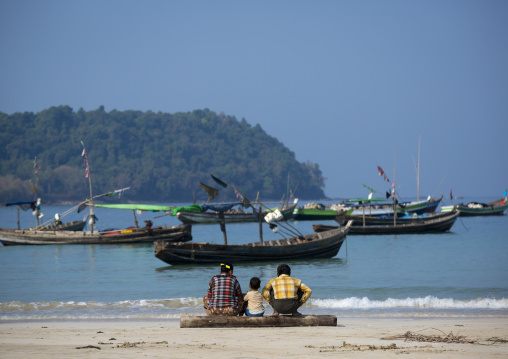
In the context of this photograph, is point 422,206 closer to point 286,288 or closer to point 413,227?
point 413,227

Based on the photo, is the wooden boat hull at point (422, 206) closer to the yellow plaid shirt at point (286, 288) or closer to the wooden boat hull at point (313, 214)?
the wooden boat hull at point (313, 214)

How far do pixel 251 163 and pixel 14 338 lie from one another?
7356 inches

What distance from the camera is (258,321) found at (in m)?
10.8

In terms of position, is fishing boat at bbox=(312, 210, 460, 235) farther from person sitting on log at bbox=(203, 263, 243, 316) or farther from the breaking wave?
person sitting on log at bbox=(203, 263, 243, 316)

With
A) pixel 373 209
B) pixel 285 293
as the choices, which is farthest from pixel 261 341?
pixel 373 209

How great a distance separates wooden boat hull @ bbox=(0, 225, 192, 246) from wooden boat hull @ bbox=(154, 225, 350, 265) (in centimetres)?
967

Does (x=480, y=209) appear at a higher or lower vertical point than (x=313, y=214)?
lower

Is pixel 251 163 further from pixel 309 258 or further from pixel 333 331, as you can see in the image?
pixel 333 331

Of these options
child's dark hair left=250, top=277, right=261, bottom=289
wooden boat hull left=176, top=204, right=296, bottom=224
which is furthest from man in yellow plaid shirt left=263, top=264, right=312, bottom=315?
wooden boat hull left=176, top=204, right=296, bottom=224

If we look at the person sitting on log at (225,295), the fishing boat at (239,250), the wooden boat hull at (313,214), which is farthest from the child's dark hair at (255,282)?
the wooden boat hull at (313,214)

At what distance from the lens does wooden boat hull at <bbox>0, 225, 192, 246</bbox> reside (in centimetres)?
3447

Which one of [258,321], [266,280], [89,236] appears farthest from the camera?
[89,236]

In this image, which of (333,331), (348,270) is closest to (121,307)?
(333,331)

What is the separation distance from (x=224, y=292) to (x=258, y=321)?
2.37ft
